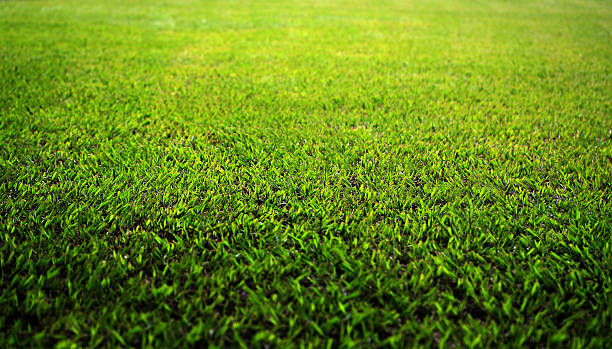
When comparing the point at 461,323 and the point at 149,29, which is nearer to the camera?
the point at 461,323

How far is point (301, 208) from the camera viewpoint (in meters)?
2.11

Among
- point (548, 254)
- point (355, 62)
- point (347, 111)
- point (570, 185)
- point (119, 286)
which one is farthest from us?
point (355, 62)

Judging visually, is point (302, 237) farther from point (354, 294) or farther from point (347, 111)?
point (347, 111)

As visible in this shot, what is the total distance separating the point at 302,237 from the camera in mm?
1878

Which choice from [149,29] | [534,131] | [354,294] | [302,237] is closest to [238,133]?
[302,237]

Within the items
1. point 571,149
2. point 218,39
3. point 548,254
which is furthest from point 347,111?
point 218,39

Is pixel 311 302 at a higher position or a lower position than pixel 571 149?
lower

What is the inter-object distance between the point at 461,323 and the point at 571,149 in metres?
2.49

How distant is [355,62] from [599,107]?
364 cm

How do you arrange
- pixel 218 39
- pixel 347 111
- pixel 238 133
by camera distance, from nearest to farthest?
pixel 238 133, pixel 347 111, pixel 218 39

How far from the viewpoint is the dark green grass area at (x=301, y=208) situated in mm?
1420

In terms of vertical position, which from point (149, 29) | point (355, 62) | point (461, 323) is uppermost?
point (149, 29)

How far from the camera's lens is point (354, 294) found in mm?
1532

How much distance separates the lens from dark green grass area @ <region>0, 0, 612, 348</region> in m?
1.42
